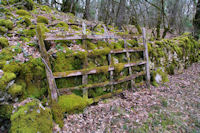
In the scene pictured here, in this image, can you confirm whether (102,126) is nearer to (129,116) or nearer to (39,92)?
(129,116)

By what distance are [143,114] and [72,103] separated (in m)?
2.30

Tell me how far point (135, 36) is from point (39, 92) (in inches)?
178

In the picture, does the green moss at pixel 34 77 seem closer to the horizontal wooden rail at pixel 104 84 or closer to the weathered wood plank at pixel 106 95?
the horizontal wooden rail at pixel 104 84

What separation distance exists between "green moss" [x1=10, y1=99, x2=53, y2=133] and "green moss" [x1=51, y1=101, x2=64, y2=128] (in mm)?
316

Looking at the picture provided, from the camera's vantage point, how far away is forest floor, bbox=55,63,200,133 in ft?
11.3

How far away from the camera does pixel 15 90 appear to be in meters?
3.13

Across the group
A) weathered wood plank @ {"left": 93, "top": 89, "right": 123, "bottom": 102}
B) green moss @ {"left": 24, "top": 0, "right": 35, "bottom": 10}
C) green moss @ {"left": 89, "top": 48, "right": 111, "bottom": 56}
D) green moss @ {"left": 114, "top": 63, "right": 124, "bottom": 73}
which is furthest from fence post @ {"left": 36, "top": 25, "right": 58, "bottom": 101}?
green moss @ {"left": 24, "top": 0, "right": 35, "bottom": 10}

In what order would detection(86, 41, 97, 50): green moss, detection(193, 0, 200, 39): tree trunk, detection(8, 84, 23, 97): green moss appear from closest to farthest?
detection(8, 84, 23, 97): green moss < detection(86, 41, 97, 50): green moss < detection(193, 0, 200, 39): tree trunk

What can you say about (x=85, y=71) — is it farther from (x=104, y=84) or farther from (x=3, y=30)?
(x=3, y=30)

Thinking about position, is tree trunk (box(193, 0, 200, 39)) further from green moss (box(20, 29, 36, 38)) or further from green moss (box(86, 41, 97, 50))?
green moss (box(20, 29, 36, 38))

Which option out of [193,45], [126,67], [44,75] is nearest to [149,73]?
[126,67]

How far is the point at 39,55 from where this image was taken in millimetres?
3908

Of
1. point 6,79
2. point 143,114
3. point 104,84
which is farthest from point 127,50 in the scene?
point 6,79

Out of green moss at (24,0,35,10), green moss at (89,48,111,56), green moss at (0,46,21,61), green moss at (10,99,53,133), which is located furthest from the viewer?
green moss at (24,0,35,10)
